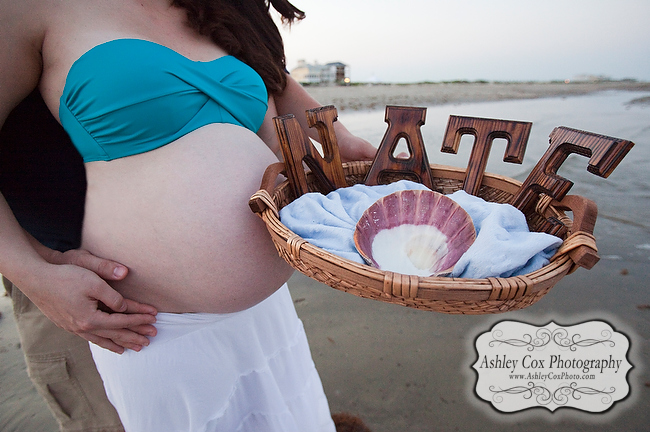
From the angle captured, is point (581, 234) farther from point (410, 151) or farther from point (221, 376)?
point (221, 376)

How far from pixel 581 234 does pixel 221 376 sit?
0.93m

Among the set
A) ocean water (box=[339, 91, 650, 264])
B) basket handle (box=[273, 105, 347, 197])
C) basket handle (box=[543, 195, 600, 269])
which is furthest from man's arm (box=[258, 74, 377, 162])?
ocean water (box=[339, 91, 650, 264])

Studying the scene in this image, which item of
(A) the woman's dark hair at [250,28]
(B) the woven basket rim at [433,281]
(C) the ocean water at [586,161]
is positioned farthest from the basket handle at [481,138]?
(C) the ocean water at [586,161]

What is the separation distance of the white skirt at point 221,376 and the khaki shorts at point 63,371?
159mm

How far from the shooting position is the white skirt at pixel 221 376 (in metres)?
0.82

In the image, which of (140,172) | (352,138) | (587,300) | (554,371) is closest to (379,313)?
(554,371)

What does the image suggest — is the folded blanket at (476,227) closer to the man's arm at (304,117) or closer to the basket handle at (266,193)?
the basket handle at (266,193)

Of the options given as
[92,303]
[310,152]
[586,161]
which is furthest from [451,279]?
[586,161]

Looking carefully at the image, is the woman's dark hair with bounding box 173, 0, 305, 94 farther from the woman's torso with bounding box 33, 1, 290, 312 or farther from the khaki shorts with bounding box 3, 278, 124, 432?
the khaki shorts with bounding box 3, 278, 124, 432

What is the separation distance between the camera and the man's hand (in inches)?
26.7

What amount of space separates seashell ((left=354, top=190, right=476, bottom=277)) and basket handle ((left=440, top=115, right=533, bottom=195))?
0.73 ft

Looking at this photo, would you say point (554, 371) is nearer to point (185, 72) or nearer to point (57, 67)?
point (185, 72)

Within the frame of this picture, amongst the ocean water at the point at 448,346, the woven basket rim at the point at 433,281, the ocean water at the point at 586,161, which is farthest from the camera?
the ocean water at the point at 586,161

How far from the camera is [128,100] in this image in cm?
73
